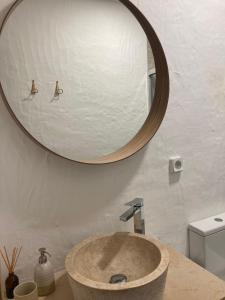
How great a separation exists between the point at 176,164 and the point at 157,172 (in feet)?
0.37

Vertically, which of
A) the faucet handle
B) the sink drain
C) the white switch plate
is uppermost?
the white switch plate

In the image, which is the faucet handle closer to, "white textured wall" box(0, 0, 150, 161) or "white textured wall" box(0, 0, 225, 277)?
"white textured wall" box(0, 0, 225, 277)

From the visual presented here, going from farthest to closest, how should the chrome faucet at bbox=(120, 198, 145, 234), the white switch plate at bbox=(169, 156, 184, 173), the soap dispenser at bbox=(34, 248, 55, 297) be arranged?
the white switch plate at bbox=(169, 156, 184, 173)
the chrome faucet at bbox=(120, 198, 145, 234)
the soap dispenser at bbox=(34, 248, 55, 297)

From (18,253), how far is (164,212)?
704mm

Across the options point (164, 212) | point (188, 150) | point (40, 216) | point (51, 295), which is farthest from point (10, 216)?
point (188, 150)

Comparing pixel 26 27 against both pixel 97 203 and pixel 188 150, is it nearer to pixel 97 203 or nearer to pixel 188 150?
pixel 97 203

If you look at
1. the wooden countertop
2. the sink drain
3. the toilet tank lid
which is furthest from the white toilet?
the sink drain

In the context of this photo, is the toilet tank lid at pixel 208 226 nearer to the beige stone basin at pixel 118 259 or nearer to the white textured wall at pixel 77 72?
the beige stone basin at pixel 118 259

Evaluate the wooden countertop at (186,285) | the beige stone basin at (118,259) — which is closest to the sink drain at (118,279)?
the beige stone basin at (118,259)

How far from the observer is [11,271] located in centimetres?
102

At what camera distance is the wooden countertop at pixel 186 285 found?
39.1 inches

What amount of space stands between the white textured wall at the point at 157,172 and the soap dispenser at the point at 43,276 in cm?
10

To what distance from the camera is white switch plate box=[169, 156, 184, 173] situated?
1390 millimetres

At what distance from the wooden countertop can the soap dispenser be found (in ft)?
0.08
